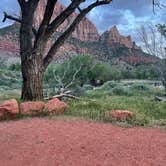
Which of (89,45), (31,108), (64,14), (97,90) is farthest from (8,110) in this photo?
(89,45)

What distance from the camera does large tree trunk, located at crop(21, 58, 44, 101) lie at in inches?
455

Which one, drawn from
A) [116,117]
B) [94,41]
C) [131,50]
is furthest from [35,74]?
[94,41]

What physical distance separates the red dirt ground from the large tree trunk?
138 inches

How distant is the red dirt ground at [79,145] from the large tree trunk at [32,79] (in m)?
3.50

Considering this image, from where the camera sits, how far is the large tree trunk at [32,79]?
11.5 m

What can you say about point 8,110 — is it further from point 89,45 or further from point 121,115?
point 89,45

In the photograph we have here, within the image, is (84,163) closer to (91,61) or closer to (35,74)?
(35,74)

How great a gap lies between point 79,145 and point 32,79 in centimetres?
578

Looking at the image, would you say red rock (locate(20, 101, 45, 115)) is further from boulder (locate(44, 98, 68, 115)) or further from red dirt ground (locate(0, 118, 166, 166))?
red dirt ground (locate(0, 118, 166, 166))

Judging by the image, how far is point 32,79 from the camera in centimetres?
1158

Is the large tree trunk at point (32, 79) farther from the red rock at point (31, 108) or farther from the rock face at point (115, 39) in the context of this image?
the rock face at point (115, 39)

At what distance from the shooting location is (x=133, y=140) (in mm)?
6547

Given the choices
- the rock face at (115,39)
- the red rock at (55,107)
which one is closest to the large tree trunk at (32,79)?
the red rock at (55,107)

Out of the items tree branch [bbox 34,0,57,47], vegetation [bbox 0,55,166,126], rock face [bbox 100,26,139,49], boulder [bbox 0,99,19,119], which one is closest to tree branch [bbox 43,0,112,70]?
tree branch [bbox 34,0,57,47]
